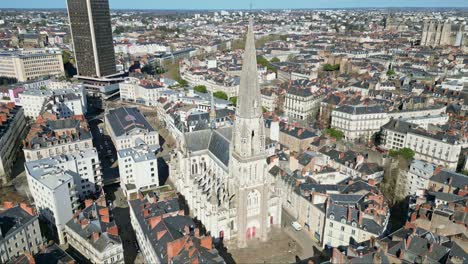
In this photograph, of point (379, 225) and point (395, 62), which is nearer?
point (379, 225)

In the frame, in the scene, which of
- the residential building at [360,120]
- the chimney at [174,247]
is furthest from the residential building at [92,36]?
the chimney at [174,247]

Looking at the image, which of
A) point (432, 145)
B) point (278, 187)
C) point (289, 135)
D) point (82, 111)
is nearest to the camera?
point (278, 187)

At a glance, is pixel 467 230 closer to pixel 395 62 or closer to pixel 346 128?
pixel 346 128

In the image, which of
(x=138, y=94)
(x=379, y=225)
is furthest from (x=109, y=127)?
(x=379, y=225)

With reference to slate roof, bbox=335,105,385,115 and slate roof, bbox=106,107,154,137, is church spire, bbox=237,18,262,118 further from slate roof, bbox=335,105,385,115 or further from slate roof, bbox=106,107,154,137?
slate roof, bbox=335,105,385,115

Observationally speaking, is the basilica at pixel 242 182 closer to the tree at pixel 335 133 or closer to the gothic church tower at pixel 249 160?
the gothic church tower at pixel 249 160

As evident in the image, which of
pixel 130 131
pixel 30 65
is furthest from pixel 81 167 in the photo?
pixel 30 65

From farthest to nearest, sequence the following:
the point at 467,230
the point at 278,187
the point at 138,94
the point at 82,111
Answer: the point at 138,94, the point at 82,111, the point at 278,187, the point at 467,230
